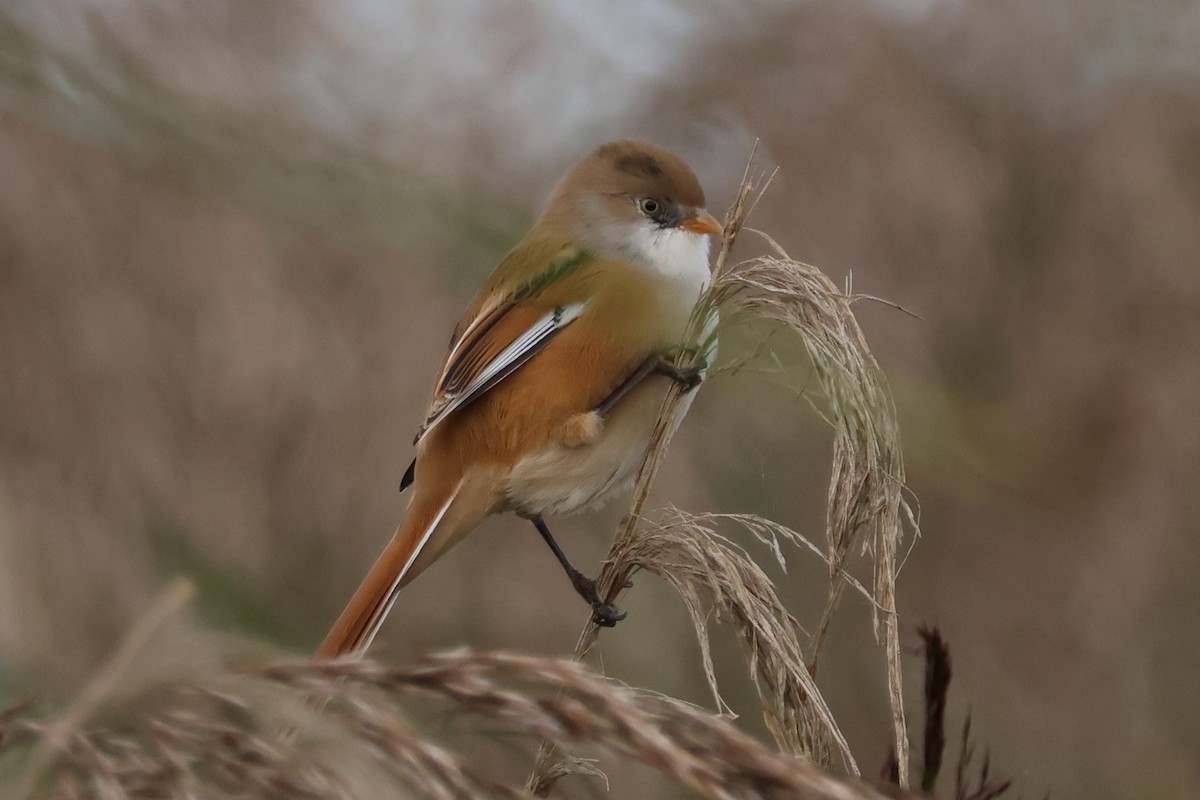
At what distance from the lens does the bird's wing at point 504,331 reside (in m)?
2.81

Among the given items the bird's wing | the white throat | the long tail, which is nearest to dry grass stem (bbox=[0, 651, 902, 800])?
the long tail

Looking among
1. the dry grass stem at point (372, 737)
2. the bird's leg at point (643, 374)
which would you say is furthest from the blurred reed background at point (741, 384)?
the dry grass stem at point (372, 737)

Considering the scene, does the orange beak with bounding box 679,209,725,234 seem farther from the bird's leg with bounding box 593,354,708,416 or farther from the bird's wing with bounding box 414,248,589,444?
the bird's leg with bounding box 593,354,708,416

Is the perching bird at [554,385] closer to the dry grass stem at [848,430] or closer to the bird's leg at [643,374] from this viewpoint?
the bird's leg at [643,374]

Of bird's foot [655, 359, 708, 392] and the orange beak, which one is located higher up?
the orange beak

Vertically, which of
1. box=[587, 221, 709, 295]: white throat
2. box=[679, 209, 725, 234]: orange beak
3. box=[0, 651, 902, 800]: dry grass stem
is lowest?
box=[0, 651, 902, 800]: dry grass stem

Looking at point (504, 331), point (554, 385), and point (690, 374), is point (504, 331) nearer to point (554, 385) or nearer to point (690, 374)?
point (554, 385)

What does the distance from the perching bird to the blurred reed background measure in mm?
262

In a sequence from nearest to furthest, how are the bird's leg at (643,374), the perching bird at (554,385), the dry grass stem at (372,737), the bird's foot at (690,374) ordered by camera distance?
the dry grass stem at (372,737) → the bird's foot at (690,374) → the bird's leg at (643,374) → the perching bird at (554,385)

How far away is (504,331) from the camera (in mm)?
2941

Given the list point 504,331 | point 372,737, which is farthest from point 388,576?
point 372,737

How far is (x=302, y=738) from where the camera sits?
1089 millimetres

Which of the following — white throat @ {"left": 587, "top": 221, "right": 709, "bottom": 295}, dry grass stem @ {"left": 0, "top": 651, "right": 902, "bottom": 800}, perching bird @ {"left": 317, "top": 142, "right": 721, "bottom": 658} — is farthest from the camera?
white throat @ {"left": 587, "top": 221, "right": 709, "bottom": 295}

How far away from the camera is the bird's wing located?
9.23ft
